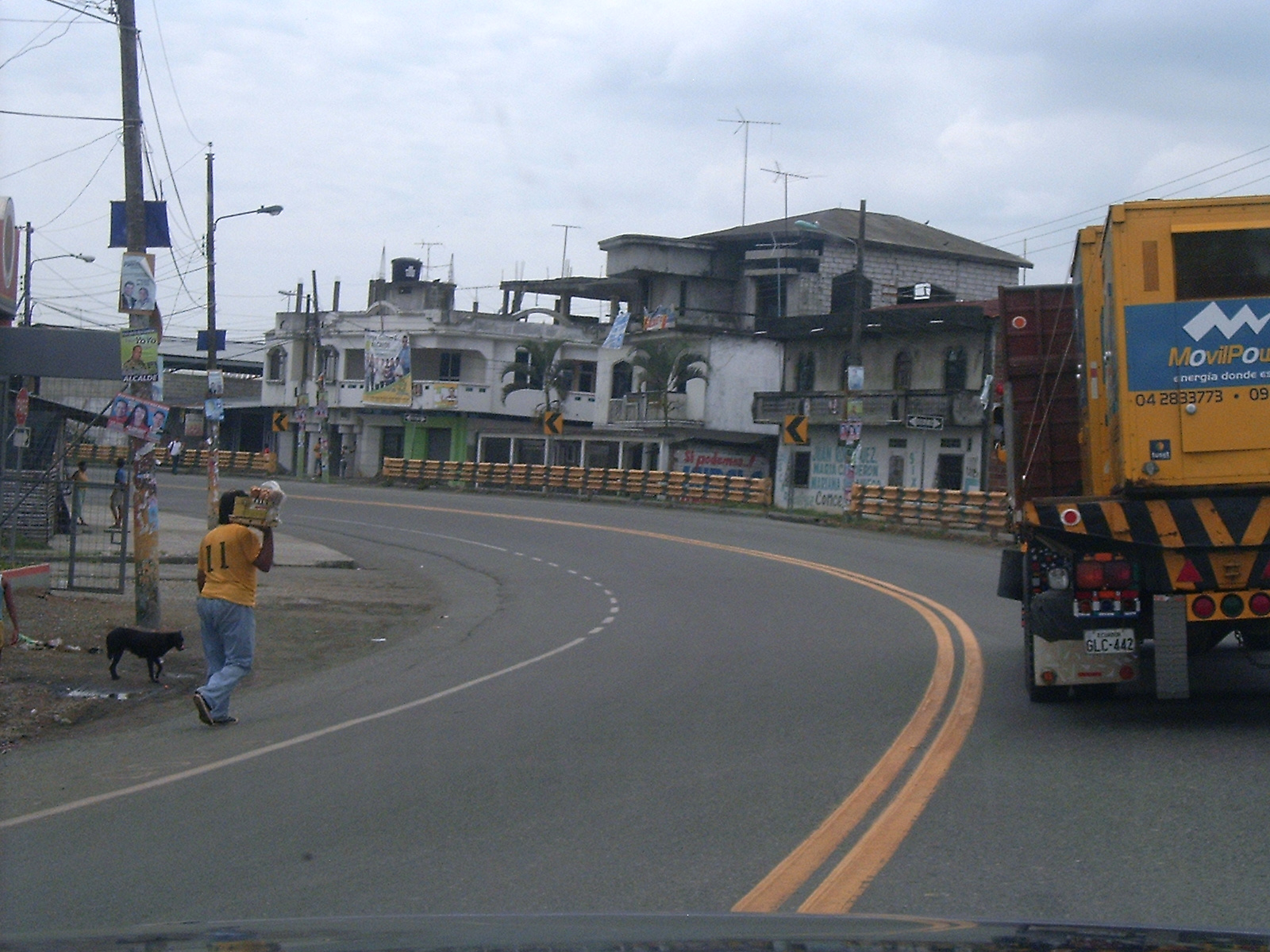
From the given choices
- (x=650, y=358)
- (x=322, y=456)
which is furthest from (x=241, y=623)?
(x=322, y=456)

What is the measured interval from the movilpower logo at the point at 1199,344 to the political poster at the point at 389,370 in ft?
195

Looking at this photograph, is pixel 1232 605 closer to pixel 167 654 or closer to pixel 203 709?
pixel 203 709

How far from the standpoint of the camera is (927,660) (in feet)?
40.8

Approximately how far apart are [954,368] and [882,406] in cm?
306

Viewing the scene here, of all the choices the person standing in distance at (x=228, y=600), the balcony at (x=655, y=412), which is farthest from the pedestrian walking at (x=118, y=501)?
the balcony at (x=655, y=412)

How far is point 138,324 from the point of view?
14.6 m

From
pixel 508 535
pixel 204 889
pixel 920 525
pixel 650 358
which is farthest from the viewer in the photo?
pixel 650 358

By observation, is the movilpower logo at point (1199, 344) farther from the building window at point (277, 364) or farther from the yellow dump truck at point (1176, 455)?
the building window at point (277, 364)

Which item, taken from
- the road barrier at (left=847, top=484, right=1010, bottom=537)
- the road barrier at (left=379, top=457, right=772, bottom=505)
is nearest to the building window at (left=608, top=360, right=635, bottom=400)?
the road barrier at (left=379, top=457, right=772, bottom=505)

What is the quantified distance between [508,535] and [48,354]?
1866 centimetres

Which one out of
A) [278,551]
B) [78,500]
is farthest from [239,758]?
[278,551]

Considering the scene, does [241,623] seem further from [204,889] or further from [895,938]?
[895,938]

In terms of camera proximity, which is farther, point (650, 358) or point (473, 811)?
point (650, 358)

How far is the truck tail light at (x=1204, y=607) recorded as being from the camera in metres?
8.35
